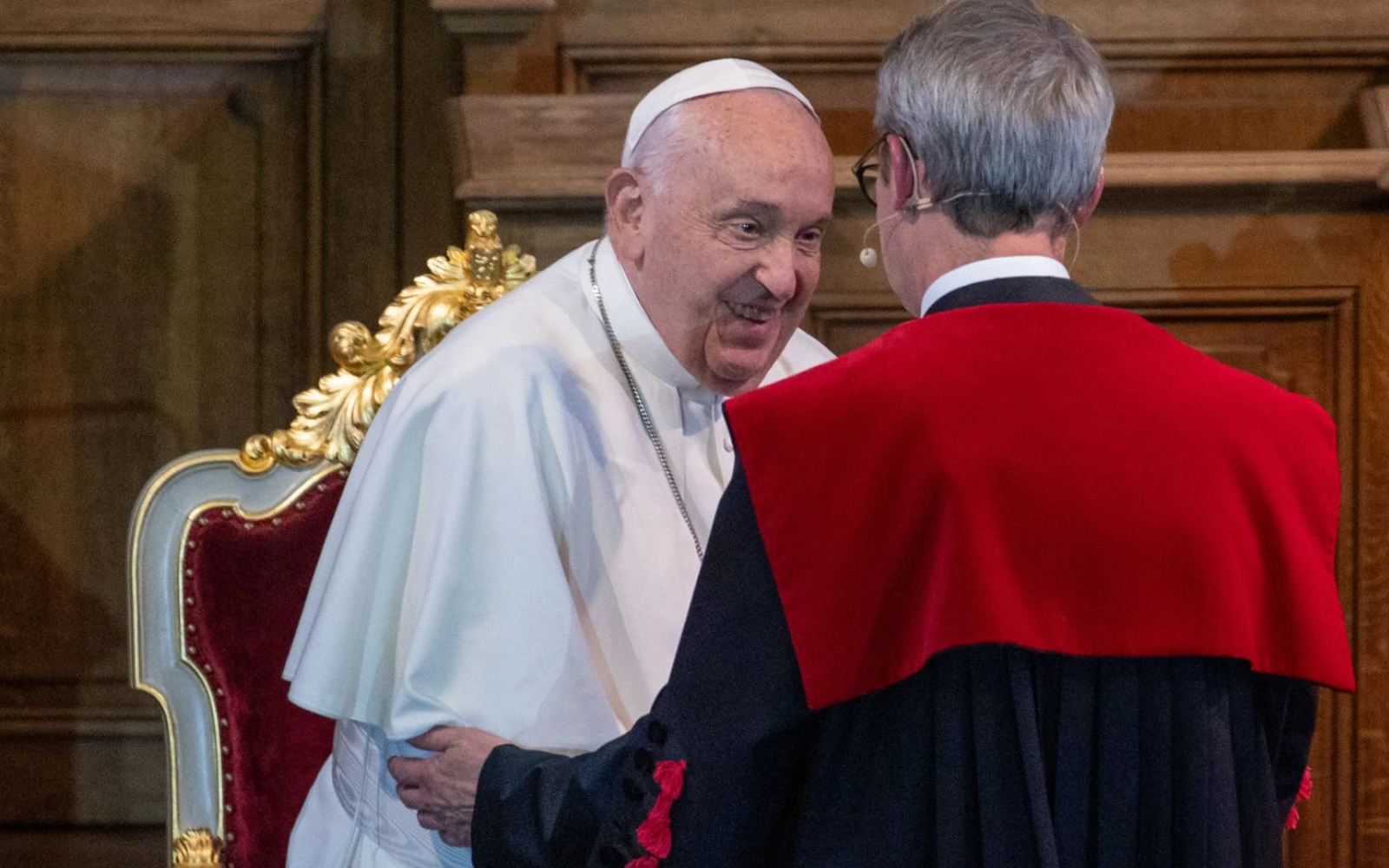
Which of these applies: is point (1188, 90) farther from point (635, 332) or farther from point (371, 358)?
point (371, 358)

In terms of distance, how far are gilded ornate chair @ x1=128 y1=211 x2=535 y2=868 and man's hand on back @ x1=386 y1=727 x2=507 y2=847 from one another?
0.58m

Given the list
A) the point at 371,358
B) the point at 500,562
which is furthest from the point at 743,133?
the point at 371,358

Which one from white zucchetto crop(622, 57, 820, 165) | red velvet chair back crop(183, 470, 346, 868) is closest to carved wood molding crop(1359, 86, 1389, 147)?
white zucchetto crop(622, 57, 820, 165)

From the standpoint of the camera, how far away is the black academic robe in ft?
5.34

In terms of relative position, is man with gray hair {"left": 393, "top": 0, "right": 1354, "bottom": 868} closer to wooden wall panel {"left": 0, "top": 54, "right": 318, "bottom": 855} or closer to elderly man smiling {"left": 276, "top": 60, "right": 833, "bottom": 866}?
elderly man smiling {"left": 276, "top": 60, "right": 833, "bottom": 866}

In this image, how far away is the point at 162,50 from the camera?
3.32 metres

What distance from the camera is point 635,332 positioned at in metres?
2.36

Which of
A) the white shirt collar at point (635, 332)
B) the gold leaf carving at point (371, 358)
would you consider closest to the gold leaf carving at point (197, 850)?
the gold leaf carving at point (371, 358)

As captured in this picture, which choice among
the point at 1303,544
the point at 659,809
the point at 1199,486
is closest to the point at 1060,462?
the point at 1199,486

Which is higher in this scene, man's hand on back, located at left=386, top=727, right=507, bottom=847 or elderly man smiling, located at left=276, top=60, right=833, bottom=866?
elderly man smiling, located at left=276, top=60, right=833, bottom=866

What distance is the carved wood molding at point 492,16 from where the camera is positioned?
2941 mm

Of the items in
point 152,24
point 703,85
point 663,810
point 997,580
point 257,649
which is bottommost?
point 663,810

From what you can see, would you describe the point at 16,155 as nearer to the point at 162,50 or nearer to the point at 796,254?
the point at 162,50

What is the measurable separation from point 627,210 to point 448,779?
812 mm
